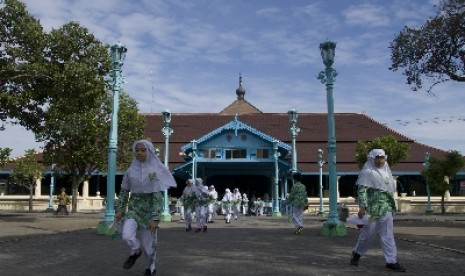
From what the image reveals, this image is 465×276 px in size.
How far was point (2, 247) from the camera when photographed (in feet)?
37.1

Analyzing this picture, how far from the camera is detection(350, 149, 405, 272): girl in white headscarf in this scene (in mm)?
8055

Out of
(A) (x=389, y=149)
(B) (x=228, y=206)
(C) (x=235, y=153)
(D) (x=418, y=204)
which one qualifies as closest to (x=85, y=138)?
(C) (x=235, y=153)

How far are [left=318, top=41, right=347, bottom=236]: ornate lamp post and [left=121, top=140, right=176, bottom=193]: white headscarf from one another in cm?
831

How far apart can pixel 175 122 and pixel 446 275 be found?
44854 mm

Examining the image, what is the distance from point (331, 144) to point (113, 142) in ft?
21.0

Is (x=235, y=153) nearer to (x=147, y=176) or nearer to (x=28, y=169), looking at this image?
(x=28, y=169)

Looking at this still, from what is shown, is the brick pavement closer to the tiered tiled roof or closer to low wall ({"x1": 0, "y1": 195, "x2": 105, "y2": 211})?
the tiered tiled roof

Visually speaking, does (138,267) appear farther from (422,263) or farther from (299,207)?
(299,207)

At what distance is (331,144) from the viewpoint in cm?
1516

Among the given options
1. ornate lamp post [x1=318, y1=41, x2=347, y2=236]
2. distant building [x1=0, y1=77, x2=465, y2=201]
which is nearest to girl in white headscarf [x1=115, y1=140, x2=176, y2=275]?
ornate lamp post [x1=318, y1=41, x2=347, y2=236]

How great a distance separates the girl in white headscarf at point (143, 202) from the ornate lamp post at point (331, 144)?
8.26 meters

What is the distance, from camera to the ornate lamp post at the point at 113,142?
15438 mm

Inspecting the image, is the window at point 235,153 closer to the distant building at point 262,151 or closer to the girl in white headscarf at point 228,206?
the distant building at point 262,151

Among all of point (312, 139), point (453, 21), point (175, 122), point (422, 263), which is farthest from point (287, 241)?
point (175, 122)
